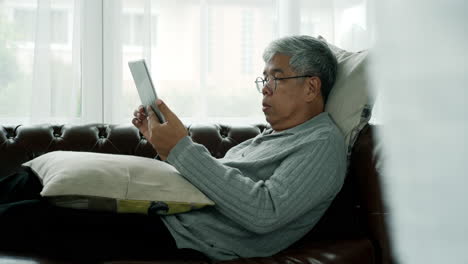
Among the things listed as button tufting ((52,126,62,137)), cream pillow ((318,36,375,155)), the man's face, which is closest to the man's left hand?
the man's face


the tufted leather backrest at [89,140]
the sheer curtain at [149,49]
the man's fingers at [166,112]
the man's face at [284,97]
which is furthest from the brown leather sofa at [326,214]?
the sheer curtain at [149,49]

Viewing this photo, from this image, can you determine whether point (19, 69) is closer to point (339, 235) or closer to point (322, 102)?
point (322, 102)

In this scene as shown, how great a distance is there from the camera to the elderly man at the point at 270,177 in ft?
3.64

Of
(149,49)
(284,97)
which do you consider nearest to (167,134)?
(284,97)

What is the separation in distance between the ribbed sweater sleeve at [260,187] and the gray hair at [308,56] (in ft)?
1.17

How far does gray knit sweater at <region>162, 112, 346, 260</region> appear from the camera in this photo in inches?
43.5

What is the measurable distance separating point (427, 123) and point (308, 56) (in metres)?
0.99

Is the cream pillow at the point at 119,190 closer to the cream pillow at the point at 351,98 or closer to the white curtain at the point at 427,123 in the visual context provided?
the cream pillow at the point at 351,98

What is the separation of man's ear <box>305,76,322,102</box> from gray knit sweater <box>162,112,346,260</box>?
0.15 metres

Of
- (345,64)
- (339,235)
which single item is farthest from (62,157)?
(345,64)

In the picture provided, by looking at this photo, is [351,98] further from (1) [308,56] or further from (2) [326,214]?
(2) [326,214]

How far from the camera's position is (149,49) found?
240cm

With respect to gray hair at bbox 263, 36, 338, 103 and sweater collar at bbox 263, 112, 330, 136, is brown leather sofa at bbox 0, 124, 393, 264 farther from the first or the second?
gray hair at bbox 263, 36, 338, 103

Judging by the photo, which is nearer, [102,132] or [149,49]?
[102,132]
